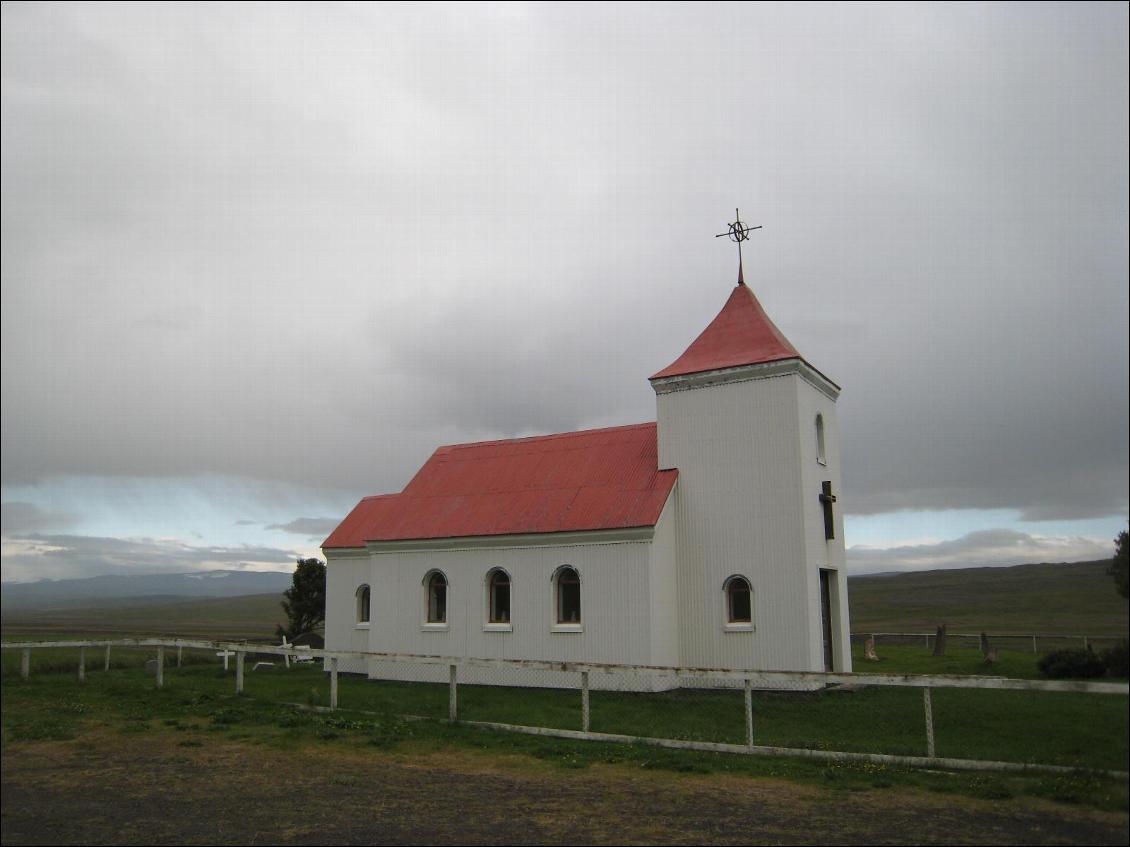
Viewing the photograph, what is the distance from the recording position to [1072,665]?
379 inches

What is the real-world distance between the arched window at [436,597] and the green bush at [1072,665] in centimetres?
1877

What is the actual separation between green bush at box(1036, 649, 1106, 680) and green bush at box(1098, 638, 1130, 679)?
0.57ft

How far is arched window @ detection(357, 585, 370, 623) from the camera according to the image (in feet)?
98.1

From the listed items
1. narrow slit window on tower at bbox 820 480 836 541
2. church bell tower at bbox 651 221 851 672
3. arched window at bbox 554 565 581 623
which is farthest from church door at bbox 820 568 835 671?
arched window at bbox 554 565 581 623

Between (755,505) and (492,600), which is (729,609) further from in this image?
(492,600)

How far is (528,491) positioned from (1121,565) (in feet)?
66.4

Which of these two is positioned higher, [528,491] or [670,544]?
[528,491]

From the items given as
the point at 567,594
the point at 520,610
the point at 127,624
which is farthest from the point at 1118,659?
the point at 127,624

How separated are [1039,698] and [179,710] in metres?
15.1

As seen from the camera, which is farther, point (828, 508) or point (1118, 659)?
point (828, 508)

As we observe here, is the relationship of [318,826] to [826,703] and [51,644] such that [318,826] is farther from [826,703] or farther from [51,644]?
[826,703]

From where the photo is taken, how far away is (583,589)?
22891 millimetres

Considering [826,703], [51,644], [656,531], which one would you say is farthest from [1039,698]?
[51,644]

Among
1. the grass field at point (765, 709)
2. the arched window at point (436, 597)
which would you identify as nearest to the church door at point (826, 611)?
the grass field at point (765, 709)
